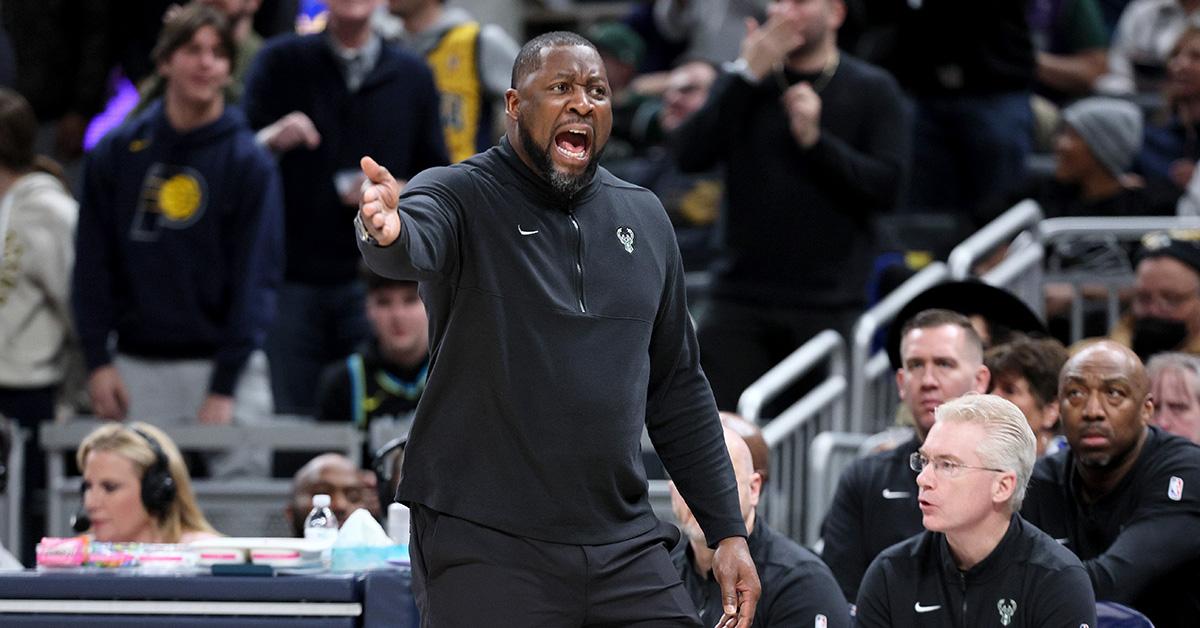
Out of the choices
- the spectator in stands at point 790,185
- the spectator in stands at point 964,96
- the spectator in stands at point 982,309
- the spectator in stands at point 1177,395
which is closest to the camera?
the spectator in stands at point 1177,395

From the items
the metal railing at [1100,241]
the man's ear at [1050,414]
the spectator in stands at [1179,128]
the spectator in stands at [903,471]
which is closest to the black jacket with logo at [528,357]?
the spectator in stands at [903,471]

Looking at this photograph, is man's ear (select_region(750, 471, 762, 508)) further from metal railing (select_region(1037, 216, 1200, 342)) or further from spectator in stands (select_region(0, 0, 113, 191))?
spectator in stands (select_region(0, 0, 113, 191))

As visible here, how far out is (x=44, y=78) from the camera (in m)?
10.9

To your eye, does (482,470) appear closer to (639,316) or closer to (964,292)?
(639,316)

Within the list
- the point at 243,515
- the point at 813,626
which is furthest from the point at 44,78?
the point at 813,626

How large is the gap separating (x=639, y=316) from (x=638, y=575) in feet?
1.83

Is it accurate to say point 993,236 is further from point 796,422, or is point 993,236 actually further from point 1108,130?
point 796,422

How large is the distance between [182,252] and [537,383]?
4.76m

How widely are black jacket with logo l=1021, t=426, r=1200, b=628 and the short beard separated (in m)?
2.40

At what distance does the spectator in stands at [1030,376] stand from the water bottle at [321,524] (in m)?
2.31

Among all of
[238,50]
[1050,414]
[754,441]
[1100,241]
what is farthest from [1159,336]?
[238,50]

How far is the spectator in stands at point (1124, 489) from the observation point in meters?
5.98

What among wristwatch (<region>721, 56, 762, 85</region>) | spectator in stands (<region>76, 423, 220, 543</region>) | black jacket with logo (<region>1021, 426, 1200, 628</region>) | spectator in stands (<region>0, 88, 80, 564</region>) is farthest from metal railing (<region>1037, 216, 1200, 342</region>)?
spectator in stands (<region>0, 88, 80, 564</region>)

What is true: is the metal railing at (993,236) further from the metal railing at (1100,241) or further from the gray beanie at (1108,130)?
the gray beanie at (1108,130)
